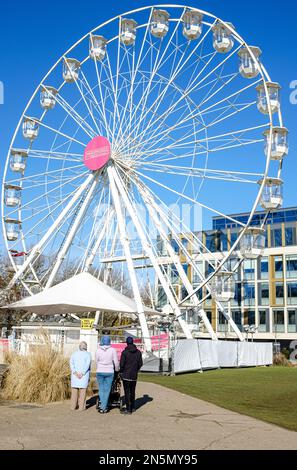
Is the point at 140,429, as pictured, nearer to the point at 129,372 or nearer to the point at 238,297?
the point at 129,372

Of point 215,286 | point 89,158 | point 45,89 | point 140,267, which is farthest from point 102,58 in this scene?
point 215,286

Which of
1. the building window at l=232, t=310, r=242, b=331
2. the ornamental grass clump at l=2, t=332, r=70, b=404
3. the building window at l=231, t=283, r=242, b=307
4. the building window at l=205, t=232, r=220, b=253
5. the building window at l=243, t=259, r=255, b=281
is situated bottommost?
the ornamental grass clump at l=2, t=332, r=70, b=404

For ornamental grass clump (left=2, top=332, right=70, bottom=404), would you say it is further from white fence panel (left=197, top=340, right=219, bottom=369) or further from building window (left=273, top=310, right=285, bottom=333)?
building window (left=273, top=310, right=285, bottom=333)

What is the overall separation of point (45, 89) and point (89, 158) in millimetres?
6227

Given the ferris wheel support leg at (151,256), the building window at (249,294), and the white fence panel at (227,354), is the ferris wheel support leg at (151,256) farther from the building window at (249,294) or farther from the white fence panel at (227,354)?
the building window at (249,294)

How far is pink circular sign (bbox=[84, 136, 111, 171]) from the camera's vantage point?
29.3 metres

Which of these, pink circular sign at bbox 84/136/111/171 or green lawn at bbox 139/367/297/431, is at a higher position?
pink circular sign at bbox 84/136/111/171

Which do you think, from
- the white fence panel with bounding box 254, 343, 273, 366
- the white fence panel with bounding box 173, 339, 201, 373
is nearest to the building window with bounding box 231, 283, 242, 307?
the white fence panel with bounding box 254, 343, 273, 366

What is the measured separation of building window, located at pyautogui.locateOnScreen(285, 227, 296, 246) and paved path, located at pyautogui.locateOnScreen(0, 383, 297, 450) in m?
54.7

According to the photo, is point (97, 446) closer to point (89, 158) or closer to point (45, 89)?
point (89, 158)

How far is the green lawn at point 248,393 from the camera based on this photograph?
11772 millimetres

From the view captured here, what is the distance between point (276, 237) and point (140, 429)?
59374mm

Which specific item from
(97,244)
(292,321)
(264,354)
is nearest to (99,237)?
(97,244)

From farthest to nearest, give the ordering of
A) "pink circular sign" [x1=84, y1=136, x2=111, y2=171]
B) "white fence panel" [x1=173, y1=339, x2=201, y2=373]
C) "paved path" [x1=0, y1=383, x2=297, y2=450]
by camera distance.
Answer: "pink circular sign" [x1=84, y1=136, x2=111, y2=171]
"white fence panel" [x1=173, y1=339, x2=201, y2=373]
"paved path" [x1=0, y1=383, x2=297, y2=450]
